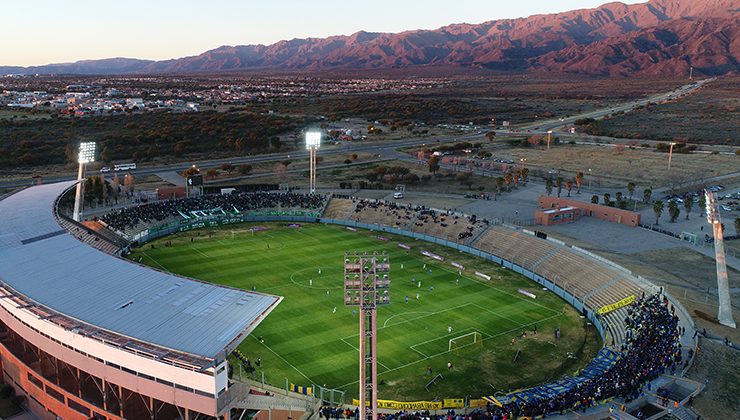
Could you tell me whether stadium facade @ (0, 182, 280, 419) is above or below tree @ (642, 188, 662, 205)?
above

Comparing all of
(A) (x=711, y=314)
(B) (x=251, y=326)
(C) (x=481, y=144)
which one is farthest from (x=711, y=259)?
(C) (x=481, y=144)

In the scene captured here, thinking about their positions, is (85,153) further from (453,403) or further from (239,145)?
(239,145)

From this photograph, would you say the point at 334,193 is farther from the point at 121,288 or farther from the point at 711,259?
the point at 121,288

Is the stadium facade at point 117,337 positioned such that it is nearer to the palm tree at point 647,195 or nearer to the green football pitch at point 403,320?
the green football pitch at point 403,320

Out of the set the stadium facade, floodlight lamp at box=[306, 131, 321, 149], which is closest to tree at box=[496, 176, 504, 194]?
floodlight lamp at box=[306, 131, 321, 149]

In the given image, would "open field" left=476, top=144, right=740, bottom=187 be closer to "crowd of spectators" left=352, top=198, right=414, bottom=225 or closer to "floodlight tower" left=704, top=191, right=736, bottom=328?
"crowd of spectators" left=352, top=198, right=414, bottom=225

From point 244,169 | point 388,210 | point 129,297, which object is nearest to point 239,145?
point 244,169
